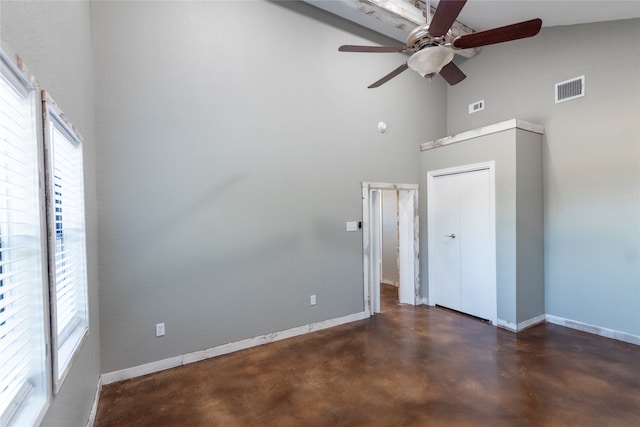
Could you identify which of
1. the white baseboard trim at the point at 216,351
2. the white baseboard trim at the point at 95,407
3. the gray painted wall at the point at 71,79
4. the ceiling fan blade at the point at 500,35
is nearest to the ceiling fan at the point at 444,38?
the ceiling fan blade at the point at 500,35

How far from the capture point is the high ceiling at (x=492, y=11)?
309 cm

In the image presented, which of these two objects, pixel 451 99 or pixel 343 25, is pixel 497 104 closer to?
pixel 451 99

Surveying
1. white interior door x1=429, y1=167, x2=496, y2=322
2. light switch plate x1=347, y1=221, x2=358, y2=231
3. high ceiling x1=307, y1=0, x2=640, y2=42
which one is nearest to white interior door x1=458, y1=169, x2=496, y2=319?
white interior door x1=429, y1=167, x2=496, y2=322

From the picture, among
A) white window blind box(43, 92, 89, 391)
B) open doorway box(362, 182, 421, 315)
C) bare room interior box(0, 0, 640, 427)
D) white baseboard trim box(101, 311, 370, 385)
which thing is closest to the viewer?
white window blind box(43, 92, 89, 391)

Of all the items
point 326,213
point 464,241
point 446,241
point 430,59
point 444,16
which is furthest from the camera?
point 446,241

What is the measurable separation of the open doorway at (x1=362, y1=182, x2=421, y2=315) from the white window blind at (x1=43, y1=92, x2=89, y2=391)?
303cm

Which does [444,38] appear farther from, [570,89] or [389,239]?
[389,239]

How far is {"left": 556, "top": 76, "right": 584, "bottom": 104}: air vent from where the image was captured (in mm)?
3533

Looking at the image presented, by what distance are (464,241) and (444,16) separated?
312cm

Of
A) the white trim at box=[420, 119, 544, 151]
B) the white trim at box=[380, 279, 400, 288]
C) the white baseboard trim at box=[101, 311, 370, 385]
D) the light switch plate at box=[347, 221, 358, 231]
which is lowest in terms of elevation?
the white trim at box=[380, 279, 400, 288]

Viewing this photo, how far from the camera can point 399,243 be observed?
4.79 m

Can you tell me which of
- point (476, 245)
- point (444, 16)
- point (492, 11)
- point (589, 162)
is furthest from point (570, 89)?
point (444, 16)

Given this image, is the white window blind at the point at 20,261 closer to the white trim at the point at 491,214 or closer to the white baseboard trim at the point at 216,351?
the white baseboard trim at the point at 216,351

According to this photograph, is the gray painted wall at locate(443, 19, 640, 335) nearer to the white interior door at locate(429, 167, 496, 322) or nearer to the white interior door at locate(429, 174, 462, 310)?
the white interior door at locate(429, 167, 496, 322)
